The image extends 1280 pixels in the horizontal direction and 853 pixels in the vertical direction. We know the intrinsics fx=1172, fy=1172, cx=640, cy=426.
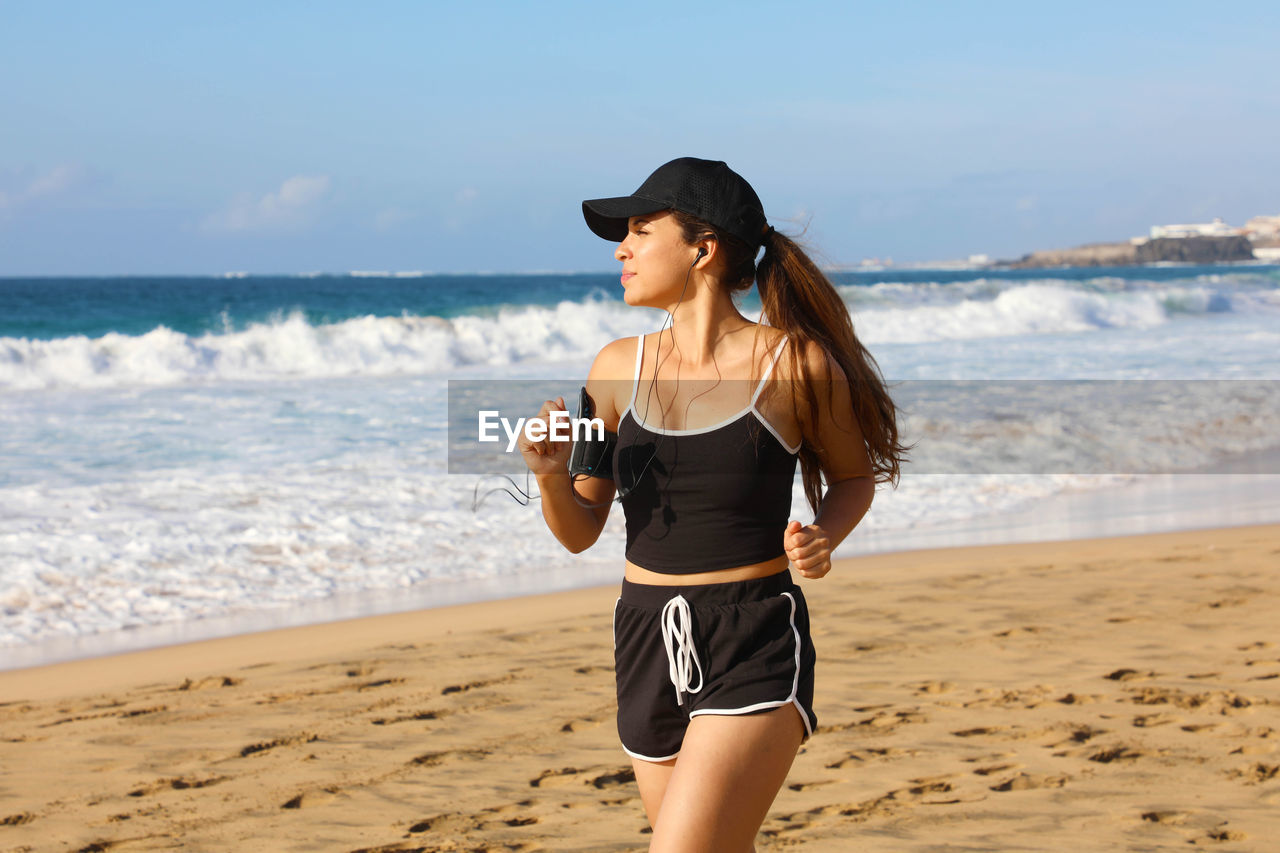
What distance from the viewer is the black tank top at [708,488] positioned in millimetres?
2223

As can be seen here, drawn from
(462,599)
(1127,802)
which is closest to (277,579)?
(462,599)

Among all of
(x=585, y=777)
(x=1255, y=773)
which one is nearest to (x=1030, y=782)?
(x=1255, y=773)

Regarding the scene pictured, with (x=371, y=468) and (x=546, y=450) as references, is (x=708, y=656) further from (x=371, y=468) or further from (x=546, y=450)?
(x=371, y=468)

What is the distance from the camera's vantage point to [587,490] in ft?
8.07

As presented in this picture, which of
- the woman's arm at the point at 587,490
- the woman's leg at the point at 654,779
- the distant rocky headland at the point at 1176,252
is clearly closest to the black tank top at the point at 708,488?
the woman's arm at the point at 587,490

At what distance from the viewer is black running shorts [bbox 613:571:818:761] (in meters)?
2.14

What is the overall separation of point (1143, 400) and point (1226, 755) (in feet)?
41.2

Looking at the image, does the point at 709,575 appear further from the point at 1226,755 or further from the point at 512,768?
the point at 1226,755

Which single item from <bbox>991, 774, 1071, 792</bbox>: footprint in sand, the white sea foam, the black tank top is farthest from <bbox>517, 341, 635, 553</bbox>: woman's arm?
the white sea foam

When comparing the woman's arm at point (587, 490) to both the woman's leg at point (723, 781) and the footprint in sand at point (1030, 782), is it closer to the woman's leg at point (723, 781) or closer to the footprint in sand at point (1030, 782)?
the woman's leg at point (723, 781)

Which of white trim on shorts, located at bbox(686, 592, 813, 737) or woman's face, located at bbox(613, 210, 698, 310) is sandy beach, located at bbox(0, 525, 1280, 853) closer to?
white trim on shorts, located at bbox(686, 592, 813, 737)

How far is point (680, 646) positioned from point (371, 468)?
9083 millimetres

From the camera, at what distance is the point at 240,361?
2655 centimetres

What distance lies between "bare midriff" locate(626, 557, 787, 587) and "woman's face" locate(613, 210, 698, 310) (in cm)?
54
